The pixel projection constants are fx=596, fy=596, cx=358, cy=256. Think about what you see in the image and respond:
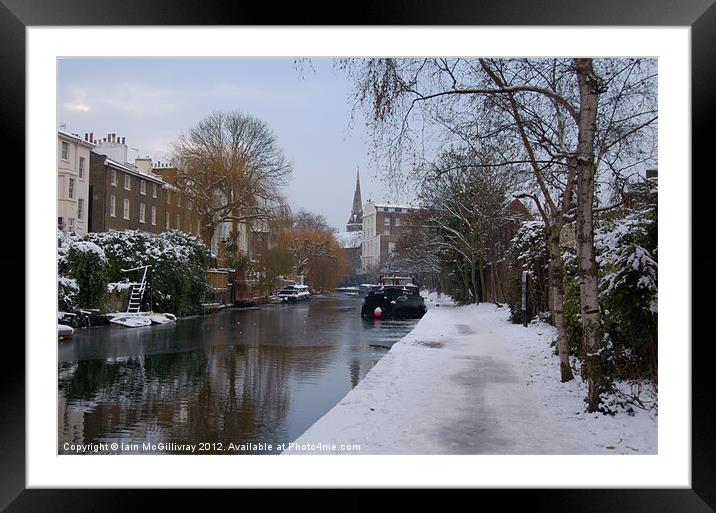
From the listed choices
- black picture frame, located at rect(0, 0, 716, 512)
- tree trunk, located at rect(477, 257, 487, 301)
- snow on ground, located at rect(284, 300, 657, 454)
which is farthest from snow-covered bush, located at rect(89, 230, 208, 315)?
tree trunk, located at rect(477, 257, 487, 301)

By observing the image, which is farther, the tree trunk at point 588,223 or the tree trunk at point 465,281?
the tree trunk at point 465,281

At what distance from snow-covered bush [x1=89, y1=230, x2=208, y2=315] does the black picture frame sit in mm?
1093

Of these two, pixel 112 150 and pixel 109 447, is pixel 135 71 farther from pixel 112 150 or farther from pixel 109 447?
pixel 109 447

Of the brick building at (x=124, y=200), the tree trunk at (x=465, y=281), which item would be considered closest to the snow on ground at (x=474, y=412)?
the tree trunk at (x=465, y=281)

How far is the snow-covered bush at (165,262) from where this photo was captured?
516 centimetres

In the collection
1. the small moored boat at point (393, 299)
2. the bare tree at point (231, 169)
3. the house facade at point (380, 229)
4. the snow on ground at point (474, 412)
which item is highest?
the bare tree at point (231, 169)

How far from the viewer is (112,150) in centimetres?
521

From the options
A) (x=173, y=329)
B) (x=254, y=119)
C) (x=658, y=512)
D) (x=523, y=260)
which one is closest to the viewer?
(x=658, y=512)

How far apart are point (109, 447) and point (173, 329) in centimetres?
139

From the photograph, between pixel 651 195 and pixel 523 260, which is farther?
pixel 523 260

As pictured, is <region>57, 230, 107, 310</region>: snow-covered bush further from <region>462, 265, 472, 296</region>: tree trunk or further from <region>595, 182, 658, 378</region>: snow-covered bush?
<region>595, 182, 658, 378</region>: snow-covered bush
